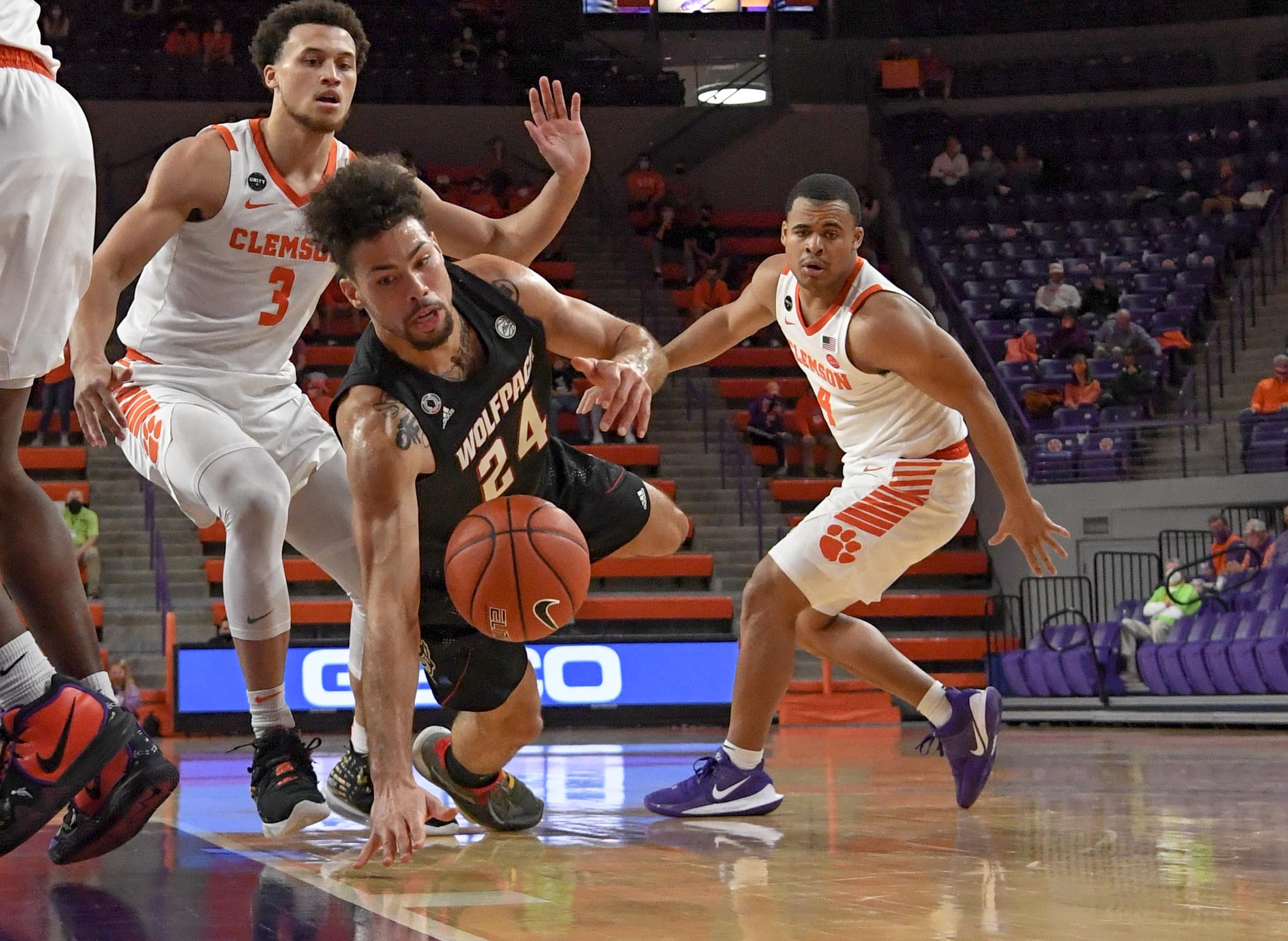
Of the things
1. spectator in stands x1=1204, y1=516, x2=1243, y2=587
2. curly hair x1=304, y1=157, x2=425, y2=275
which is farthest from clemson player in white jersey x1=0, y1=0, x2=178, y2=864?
spectator in stands x1=1204, y1=516, x2=1243, y2=587

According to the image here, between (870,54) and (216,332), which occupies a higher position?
(870,54)

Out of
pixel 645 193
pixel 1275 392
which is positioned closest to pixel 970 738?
pixel 1275 392

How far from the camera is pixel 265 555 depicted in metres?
4.33

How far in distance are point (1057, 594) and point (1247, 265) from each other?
5.71 meters

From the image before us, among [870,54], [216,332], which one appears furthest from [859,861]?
[870,54]

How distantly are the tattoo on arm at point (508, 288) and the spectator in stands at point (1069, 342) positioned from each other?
45.3 feet

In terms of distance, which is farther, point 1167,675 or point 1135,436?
point 1135,436

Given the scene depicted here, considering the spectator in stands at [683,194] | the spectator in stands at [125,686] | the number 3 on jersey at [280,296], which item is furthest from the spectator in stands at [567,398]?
the number 3 on jersey at [280,296]

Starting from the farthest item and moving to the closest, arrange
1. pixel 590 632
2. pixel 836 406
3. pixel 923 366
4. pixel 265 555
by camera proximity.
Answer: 1. pixel 590 632
2. pixel 836 406
3. pixel 923 366
4. pixel 265 555

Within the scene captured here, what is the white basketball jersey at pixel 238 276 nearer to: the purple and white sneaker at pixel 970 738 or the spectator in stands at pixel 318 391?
the purple and white sneaker at pixel 970 738

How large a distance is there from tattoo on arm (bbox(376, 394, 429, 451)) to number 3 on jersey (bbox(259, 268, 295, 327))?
3.37 feet

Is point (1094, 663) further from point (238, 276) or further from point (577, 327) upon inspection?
point (238, 276)

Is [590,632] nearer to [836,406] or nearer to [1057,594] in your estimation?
[1057,594]

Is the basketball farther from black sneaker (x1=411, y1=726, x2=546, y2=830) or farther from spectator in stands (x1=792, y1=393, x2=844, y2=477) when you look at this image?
spectator in stands (x1=792, y1=393, x2=844, y2=477)
